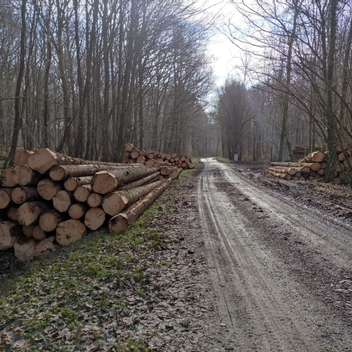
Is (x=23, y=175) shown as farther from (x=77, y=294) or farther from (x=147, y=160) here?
(x=147, y=160)

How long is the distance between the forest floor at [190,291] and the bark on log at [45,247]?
0.46 m

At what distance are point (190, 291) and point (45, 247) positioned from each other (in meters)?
3.94

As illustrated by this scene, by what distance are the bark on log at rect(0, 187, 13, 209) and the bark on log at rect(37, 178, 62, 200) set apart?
1.87 feet

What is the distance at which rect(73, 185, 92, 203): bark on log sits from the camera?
21.6 feet

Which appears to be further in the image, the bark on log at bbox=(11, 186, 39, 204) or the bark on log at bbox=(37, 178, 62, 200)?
the bark on log at bbox=(37, 178, 62, 200)

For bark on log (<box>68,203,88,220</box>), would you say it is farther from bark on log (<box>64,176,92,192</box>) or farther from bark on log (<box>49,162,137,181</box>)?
bark on log (<box>49,162,137,181</box>)

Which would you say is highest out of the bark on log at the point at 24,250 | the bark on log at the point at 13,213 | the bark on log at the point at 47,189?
the bark on log at the point at 47,189

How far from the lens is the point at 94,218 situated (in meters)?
6.64

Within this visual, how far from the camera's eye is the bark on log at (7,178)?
21.8ft

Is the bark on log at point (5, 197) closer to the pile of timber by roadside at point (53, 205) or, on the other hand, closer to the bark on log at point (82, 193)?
the pile of timber by roadside at point (53, 205)

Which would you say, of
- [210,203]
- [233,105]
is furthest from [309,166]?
[233,105]

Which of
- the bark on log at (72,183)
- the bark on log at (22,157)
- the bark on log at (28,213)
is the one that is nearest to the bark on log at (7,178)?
the bark on log at (22,157)

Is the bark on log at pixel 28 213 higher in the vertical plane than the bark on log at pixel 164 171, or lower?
lower

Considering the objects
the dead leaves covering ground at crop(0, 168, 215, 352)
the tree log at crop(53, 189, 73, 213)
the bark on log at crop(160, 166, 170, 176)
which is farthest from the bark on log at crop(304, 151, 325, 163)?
the tree log at crop(53, 189, 73, 213)
